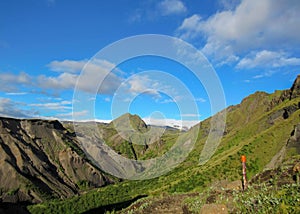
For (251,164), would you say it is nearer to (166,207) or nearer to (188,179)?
(188,179)

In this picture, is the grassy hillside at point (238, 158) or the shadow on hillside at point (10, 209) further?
the grassy hillside at point (238, 158)

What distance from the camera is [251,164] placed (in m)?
73.2

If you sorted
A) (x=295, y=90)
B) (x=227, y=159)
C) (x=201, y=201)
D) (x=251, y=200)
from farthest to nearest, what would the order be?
(x=295, y=90) → (x=227, y=159) → (x=201, y=201) → (x=251, y=200)

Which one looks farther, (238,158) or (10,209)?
(238,158)

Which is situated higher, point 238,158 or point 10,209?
point 238,158

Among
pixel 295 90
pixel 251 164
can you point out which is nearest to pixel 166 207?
pixel 251 164

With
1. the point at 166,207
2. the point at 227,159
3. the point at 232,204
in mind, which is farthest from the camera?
the point at 227,159

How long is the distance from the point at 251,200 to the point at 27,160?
678 ft

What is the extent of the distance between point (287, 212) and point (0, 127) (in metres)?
217

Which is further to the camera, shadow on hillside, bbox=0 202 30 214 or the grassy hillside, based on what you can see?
the grassy hillside

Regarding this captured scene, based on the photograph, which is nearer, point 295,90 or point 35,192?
point 295,90

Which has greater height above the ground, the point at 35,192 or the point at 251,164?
the point at 251,164

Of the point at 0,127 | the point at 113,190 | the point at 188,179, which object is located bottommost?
the point at 113,190

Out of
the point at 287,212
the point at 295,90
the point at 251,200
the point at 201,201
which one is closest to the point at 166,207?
the point at 201,201
